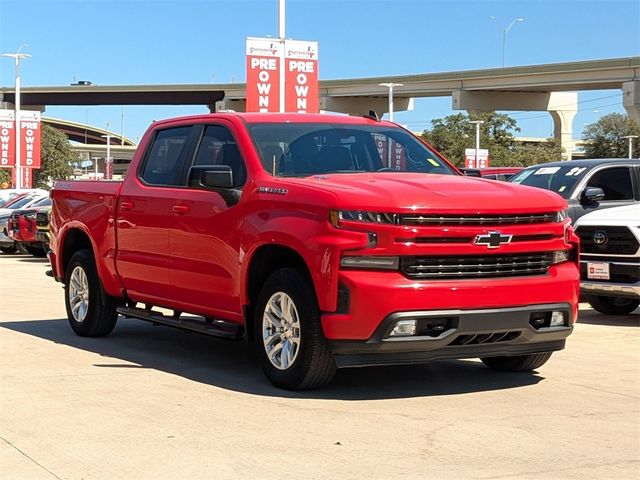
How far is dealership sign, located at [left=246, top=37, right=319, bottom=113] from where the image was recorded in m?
25.7

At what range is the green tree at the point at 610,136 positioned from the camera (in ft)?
281

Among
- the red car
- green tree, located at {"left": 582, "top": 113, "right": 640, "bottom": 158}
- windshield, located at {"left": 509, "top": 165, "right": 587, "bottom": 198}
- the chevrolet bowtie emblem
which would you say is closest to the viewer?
the chevrolet bowtie emblem

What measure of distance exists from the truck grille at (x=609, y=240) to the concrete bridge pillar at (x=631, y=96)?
59.3m

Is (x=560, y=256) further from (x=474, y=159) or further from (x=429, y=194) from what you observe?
(x=474, y=159)

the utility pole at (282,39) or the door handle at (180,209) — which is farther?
the utility pole at (282,39)

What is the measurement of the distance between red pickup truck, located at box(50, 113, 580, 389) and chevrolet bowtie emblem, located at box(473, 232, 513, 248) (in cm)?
1

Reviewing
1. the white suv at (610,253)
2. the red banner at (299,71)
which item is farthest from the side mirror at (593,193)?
the red banner at (299,71)

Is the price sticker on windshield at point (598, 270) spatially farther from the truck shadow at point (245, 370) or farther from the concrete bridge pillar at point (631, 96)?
the concrete bridge pillar at point (631, 96)

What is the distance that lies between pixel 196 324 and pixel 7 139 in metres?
48.1

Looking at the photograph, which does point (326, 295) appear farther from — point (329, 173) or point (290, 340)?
point (329, 173)

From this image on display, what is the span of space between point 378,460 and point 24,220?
1857 cm

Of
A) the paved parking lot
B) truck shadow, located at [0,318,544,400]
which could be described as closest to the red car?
truck shadow, located at [0,318,544,400]

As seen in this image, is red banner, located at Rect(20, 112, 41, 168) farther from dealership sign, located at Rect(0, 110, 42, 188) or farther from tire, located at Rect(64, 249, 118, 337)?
tire, located at Rect(64, 249, 118, 337)

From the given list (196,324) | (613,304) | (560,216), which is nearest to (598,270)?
(613,304)
